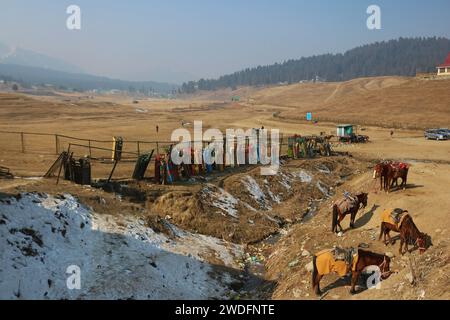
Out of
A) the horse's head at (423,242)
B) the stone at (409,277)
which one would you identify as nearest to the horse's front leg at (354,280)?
the stone at (409,277)

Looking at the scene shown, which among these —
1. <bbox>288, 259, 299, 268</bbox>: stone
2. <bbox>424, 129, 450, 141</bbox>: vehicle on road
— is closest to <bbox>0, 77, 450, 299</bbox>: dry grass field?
<bbox>288, 259, 299, 268</bbox>: stone

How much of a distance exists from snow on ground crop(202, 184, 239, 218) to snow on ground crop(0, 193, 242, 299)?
4675 mm

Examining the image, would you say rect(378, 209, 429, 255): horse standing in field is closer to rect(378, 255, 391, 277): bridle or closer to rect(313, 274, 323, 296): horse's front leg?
rect(378, 255, 391, 277): bridle

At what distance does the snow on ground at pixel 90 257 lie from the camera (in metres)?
12.3

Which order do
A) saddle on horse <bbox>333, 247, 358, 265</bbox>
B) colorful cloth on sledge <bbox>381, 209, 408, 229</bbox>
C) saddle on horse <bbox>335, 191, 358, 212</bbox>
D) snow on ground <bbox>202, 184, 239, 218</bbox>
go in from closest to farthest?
saddle on horse <bbox>333, 247, 358, 265</bbox>
colorful cloth on sledge <bbox>381, 209, 408, 229</bbox>
saddle on horse <bbox>335, 191, 358, 212</bbox>
snow on ground <bbox>202, 184, 239, 218</bbox>

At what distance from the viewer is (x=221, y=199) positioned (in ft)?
76.7

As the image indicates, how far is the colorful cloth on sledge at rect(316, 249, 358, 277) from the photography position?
40.3 ft

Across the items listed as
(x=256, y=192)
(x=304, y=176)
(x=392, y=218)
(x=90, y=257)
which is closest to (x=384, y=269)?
(x=392, y=218)

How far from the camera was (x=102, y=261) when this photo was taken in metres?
14.3

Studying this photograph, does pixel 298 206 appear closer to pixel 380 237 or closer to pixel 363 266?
pixel 380 237
